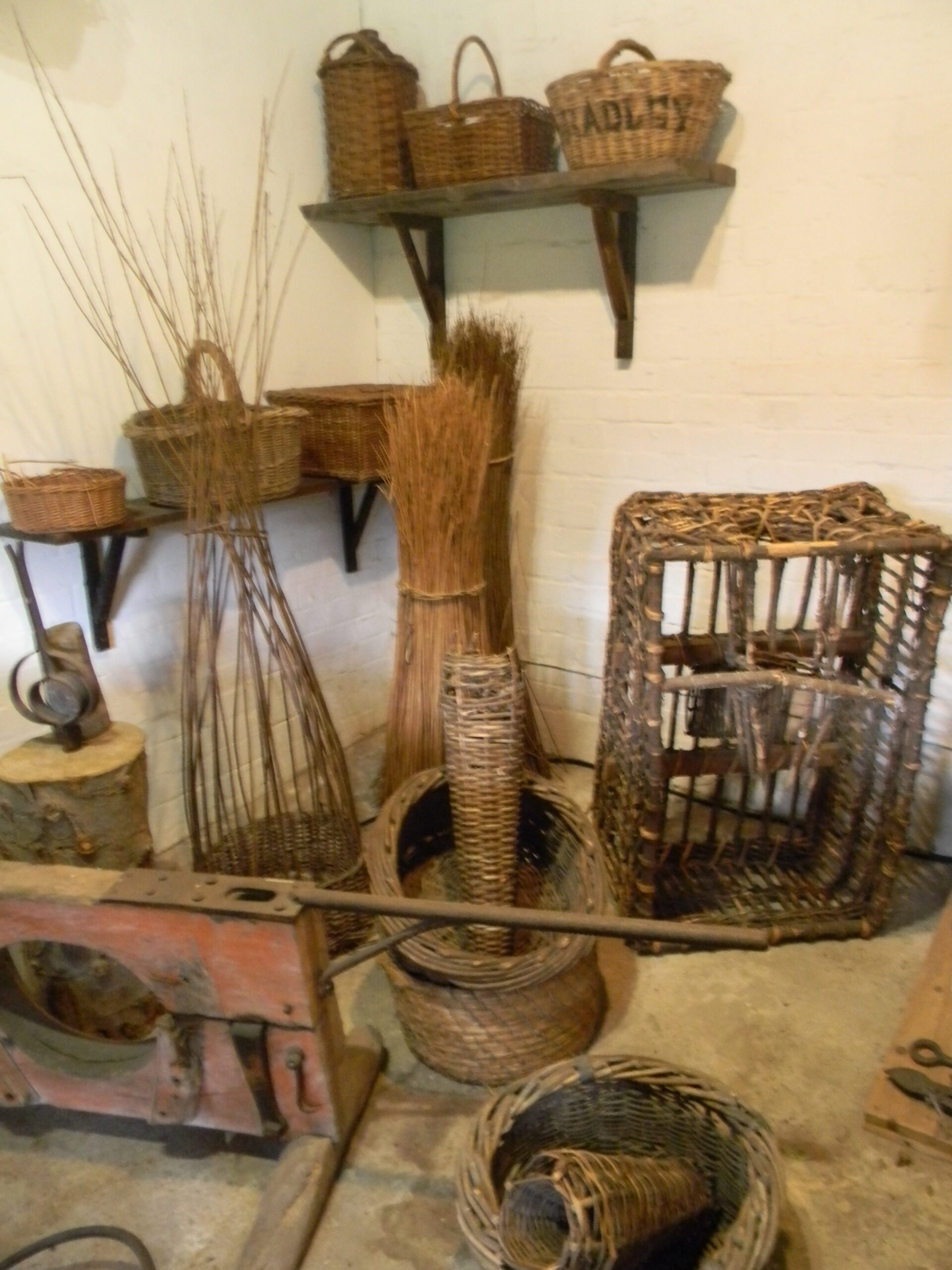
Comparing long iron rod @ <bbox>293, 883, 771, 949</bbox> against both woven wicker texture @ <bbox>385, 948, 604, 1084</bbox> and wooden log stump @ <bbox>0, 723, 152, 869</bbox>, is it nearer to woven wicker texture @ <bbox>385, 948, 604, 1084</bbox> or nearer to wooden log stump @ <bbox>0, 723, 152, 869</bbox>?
woven wicker texture @ <bbox>385, 948, 604, 1084</bbox>

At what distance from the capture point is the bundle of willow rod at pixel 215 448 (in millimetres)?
1783

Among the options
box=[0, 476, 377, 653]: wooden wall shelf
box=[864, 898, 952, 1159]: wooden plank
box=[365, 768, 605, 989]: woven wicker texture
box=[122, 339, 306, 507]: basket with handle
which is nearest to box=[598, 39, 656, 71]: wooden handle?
box=[122, 339, 306, 507]: basket with handle

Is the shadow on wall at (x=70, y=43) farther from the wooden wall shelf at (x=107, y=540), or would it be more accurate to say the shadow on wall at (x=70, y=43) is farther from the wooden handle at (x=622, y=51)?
the wooden handle at (x=622, y=51)

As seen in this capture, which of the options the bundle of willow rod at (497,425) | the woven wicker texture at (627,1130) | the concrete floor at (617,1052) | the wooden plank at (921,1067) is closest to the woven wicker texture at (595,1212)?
the woven wicker texture at (627,1130)

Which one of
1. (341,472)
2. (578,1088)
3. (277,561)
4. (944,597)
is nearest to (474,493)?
(341,472)

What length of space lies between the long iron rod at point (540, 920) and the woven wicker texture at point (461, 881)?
0.34m

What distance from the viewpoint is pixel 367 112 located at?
2287mm

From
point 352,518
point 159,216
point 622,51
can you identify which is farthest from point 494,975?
point 622,51

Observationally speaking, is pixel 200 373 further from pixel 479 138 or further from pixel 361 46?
pixel 361 46

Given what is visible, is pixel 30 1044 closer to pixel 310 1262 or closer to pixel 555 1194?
pixel 310 1262

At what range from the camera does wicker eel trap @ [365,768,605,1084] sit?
60.8 inches

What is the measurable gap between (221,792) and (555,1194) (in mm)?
1063

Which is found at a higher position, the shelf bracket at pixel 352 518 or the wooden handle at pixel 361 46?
the wooden handle at pixel 361 46

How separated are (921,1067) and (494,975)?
766 mm
